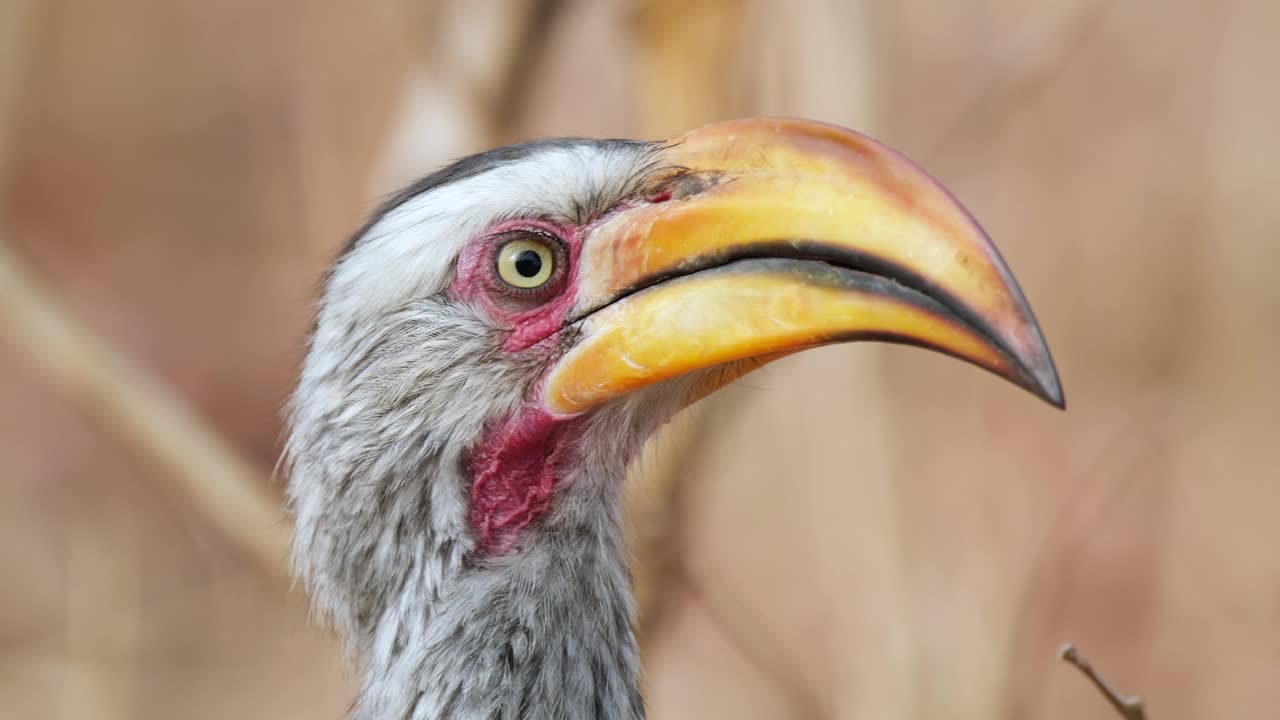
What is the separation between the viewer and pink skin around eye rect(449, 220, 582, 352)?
89.3 inches

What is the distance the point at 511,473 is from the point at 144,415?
6.36 ft

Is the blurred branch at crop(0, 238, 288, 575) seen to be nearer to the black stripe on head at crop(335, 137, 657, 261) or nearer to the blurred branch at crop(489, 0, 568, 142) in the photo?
the blurred branch at crop(489, 0, 568, 142)

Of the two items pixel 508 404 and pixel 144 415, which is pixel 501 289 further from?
pixel 144 415

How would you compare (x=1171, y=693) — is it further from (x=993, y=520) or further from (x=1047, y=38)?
(x=1047, y=38)

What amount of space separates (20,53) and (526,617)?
346 cm

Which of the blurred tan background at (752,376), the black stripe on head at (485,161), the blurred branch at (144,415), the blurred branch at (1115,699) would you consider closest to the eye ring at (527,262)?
the black stripe on head at (485,161)

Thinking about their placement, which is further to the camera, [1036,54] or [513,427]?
[1036,54]

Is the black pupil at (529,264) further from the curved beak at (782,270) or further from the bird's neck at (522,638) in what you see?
the bird's neck at (522,638)

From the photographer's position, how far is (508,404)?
2279 mm

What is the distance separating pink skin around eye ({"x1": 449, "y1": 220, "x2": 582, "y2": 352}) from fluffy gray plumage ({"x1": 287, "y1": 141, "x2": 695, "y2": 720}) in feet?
0.06

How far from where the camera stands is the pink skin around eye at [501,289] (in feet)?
7.44

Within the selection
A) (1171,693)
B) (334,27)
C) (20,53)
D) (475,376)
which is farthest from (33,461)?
(475,376)

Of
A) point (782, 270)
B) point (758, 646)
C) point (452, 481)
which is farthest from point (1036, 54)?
point (452, 481)

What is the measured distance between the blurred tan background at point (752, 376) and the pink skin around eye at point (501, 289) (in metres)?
0.64
